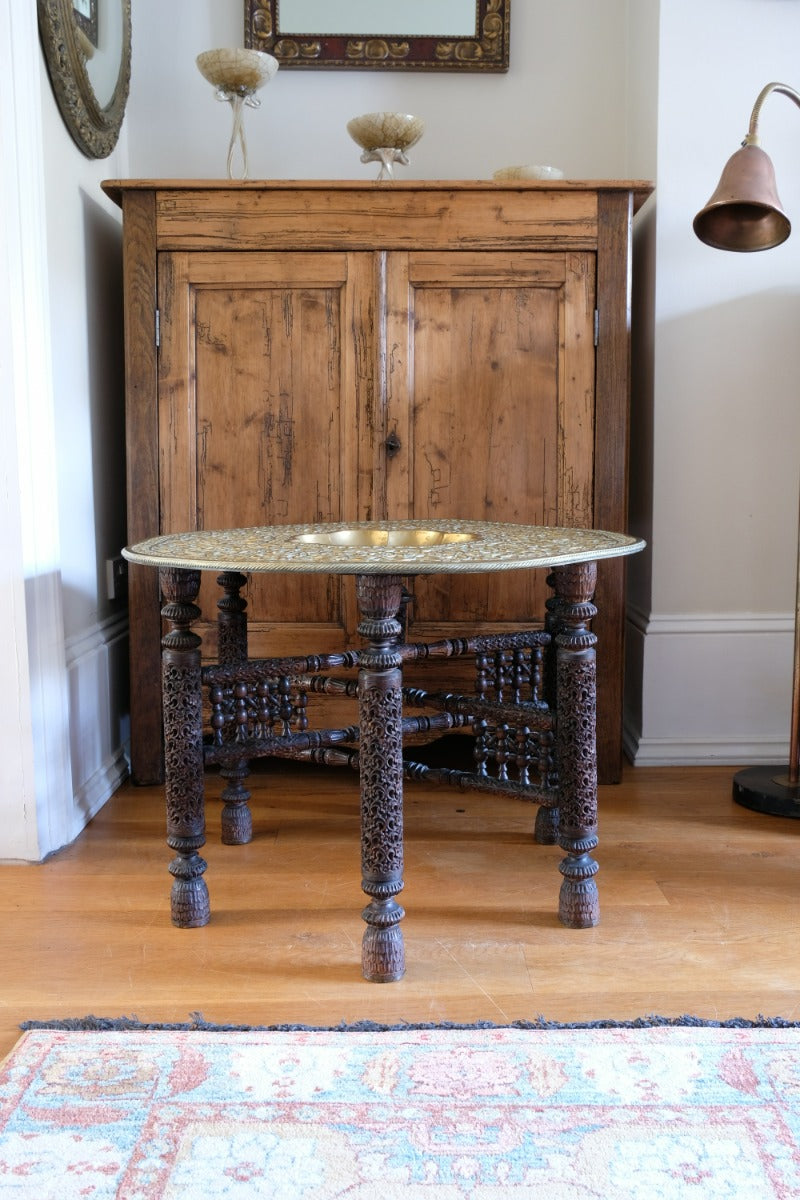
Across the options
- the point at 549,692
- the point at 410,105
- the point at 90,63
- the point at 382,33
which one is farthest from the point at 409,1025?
the point at 382,33

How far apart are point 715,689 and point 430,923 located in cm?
127

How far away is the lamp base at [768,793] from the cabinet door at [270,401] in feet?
3.32

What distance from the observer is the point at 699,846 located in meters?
2.17

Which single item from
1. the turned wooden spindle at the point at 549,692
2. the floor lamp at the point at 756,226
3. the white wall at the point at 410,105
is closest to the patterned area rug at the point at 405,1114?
the turned wooden spindle at the point at 549,692

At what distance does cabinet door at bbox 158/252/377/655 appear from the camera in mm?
2504

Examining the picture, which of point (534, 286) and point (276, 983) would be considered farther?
point (534, 286)

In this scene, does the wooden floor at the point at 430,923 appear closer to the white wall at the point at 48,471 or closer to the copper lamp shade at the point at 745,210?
the white wall at the point at 48,471

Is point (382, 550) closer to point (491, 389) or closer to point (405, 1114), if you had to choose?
point (405, 1114)

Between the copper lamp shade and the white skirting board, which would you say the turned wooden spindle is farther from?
the copper lamp shade

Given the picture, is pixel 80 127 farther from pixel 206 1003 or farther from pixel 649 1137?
pixel 649 1137

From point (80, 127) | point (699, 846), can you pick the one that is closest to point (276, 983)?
point (699, 846)

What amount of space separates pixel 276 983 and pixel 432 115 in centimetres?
240

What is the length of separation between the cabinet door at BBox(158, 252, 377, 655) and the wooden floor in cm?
61

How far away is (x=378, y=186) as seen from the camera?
2.44 m
